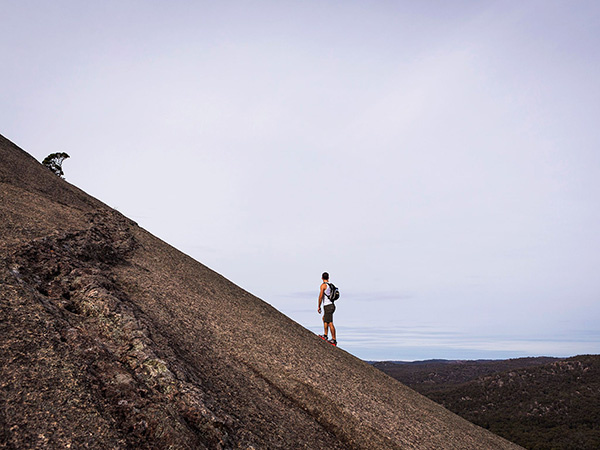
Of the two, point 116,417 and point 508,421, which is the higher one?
point 116,417

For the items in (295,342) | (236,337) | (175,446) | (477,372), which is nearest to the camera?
(175,446)

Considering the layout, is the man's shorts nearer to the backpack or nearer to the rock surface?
the backpack

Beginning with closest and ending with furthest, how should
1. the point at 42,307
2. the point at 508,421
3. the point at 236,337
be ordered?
the point at 42,307, the point at 236,337, the point at 508,421

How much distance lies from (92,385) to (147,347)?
1.63 metres

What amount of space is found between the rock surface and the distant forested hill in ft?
115

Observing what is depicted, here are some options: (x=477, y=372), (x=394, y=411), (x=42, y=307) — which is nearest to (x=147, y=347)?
(x=42, y=307)

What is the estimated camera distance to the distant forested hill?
43.6m

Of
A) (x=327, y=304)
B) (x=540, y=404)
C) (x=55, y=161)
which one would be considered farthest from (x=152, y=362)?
(x=540, y=404)

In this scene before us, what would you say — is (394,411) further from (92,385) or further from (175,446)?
(92,385)

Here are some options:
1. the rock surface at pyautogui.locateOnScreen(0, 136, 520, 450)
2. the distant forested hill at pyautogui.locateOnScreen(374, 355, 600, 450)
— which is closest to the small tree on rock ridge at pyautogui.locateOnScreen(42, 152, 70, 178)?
Result: the rock surface at pyautogui.locateOnScreen(0, 136, 520, 450)

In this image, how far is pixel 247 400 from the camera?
9.37 meters

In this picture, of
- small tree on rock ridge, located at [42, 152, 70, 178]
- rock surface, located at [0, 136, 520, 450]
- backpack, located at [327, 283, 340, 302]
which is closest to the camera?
rock surface, located at [0, 136, 520, 450]

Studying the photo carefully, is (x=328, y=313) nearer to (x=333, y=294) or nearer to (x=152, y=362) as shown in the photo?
(x=333, y=294)

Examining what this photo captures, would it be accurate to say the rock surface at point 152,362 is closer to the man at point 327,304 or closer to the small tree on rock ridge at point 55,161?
the man at point 327,304
